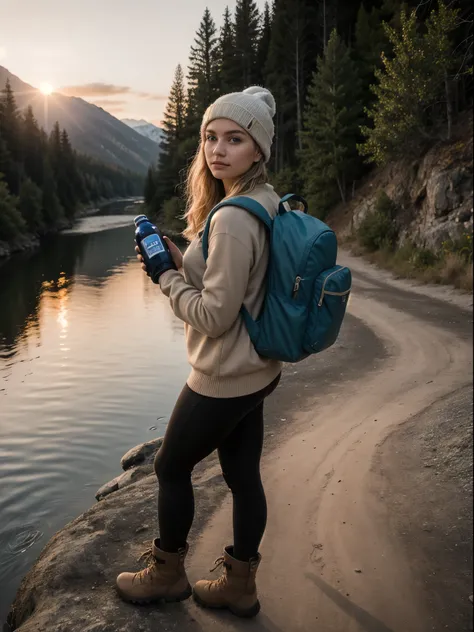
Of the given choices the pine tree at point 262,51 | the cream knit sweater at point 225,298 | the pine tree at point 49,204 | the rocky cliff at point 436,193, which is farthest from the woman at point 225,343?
the pine tree at point 49,204

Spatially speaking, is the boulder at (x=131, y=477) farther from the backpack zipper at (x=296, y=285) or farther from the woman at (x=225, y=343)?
the backpack zipper at (x=296, y=285)

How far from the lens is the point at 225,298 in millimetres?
1863

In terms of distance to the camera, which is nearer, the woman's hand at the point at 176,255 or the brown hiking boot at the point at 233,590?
the woman's hand at the point at 176,255

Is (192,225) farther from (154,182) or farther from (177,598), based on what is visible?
(154,182)

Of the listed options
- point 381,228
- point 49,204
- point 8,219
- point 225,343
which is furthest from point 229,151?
point 49,204

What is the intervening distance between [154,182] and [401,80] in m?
45.8

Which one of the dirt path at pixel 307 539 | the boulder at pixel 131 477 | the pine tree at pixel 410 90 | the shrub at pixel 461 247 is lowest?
the boulder at pixel 131 477

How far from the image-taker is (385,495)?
364 cm

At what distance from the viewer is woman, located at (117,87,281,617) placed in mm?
1888

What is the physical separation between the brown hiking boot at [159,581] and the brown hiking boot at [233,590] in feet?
0.29

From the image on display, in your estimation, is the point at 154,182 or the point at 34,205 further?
the point at 154,182

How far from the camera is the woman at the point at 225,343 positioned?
74.3 inches

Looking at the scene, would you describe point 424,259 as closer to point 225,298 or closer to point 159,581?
point 159,581

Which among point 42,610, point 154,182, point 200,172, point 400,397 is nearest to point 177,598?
point 42,610
